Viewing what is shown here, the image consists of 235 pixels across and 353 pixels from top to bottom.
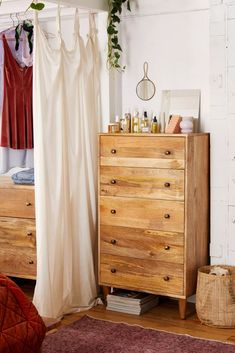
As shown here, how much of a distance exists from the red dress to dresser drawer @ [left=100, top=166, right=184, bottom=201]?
3.22 feet

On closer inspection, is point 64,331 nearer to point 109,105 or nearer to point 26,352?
point 26,352

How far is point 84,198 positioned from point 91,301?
753 mm

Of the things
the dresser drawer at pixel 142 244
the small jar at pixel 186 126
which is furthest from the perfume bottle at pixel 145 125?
the dresser drawer at pixel 142 244

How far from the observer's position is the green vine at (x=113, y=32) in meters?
5.17

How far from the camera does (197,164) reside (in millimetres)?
4832

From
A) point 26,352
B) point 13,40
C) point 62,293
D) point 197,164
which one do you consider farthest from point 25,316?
point 13,40

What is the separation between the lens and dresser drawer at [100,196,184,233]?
4.78 meters

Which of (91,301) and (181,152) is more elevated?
(181,152)

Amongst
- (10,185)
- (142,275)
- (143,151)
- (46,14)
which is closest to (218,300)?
(142,275)

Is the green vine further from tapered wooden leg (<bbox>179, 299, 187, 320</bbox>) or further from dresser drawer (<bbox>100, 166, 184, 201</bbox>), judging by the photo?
tapered wooden leg (<bbox>179, 299, 187, 320</bbox>)

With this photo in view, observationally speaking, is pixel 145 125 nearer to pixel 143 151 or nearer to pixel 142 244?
pixel 143 151

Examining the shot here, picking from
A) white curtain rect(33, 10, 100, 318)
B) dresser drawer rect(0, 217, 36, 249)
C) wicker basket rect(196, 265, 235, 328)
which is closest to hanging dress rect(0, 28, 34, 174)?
dresser drawer rect(0, 217, 36, 249)

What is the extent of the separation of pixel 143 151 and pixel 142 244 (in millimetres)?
645

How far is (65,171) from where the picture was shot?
4961mm
